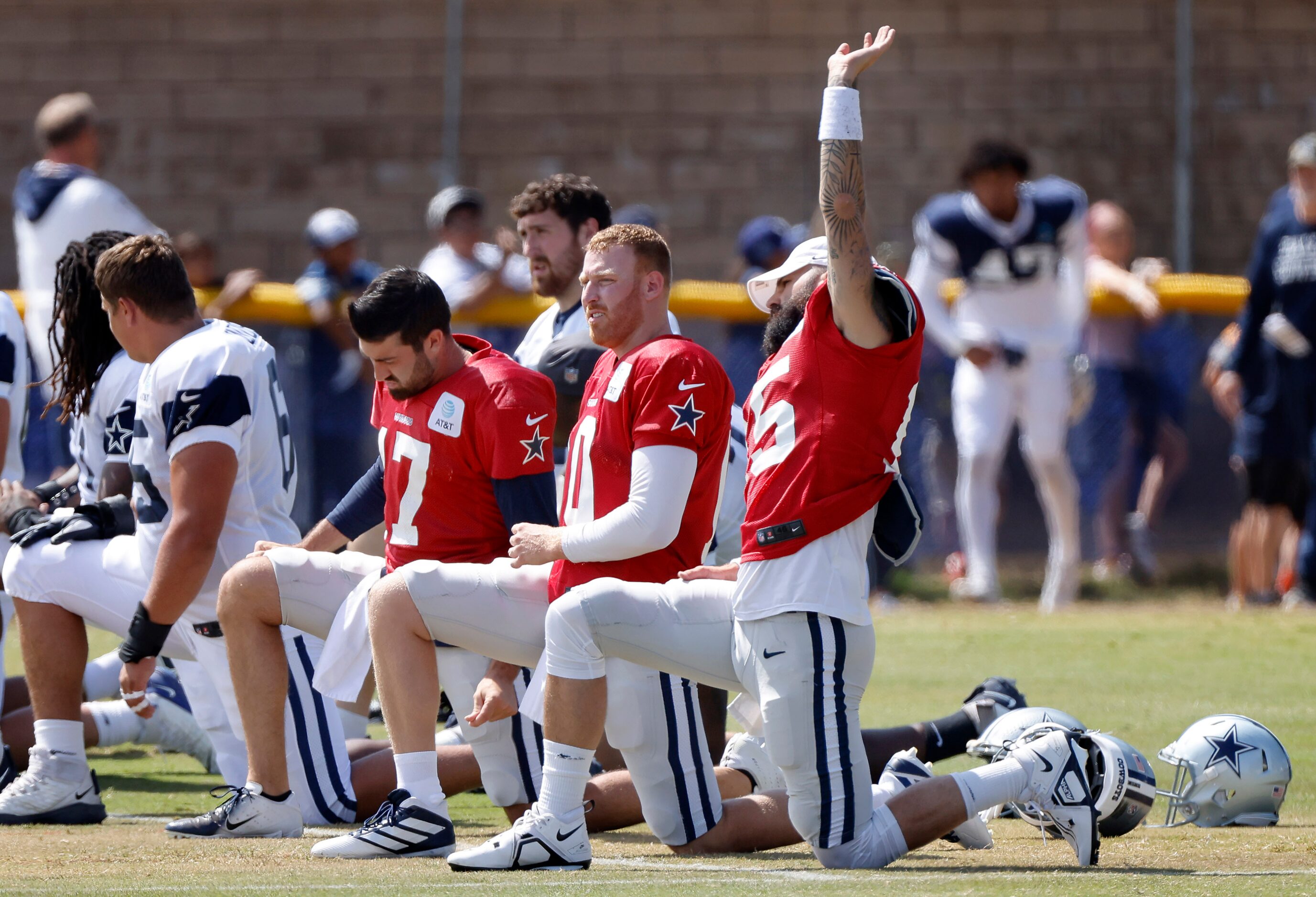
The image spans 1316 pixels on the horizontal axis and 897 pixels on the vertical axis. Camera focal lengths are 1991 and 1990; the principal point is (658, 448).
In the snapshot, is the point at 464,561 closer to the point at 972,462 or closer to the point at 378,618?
the point at 378,618

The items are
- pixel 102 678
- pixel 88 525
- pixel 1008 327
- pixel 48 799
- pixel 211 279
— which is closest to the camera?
pixel 48 799

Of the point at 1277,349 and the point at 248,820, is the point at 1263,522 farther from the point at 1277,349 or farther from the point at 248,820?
the point at 248,820

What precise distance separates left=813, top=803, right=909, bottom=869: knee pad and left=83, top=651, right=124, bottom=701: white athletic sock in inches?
148

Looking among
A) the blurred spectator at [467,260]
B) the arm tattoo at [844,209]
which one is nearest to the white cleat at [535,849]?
the arm tattoo at [844,209]

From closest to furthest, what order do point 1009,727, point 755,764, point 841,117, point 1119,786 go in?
point 841,117 < point 1119,786 < point 1009,727 < point 755,764

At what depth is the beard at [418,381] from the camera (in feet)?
17.7

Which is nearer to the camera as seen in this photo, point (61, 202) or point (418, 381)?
point (418, 381)

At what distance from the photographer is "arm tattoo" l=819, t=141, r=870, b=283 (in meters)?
4.54

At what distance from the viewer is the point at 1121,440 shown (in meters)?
12.5

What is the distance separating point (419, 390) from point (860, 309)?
1430 mm

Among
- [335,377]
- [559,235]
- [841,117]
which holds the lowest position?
[335,377]

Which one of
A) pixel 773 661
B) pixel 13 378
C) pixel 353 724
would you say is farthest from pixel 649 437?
pixel 13 378

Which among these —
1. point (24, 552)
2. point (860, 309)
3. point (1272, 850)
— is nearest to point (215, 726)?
point (24, 552)

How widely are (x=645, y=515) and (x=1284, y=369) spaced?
723 centimetres
